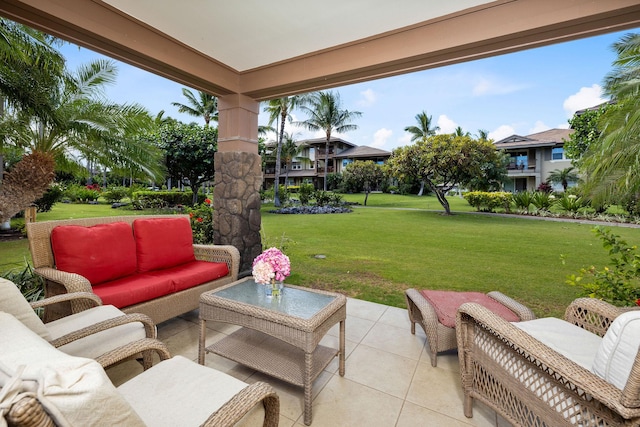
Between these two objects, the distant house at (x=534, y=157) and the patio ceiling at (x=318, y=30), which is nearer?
the patio ceiling at (x=318, y=30)

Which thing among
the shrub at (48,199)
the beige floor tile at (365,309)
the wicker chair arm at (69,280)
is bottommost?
the beige floor tile at (365,309)

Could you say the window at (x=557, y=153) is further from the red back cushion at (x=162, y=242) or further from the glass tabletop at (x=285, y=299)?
the red back cushion at (x=162, y=242)

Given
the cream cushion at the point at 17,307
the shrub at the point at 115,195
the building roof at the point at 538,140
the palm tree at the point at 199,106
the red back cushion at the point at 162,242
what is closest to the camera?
the cream cushion at the point at 17,307

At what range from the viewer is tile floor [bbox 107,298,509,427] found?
1.80m

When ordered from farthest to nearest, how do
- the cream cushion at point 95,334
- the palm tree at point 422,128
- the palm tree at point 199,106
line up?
the palm tree at point 422,128
the palm tree at point 199,106
the cream cushion at point 95,334

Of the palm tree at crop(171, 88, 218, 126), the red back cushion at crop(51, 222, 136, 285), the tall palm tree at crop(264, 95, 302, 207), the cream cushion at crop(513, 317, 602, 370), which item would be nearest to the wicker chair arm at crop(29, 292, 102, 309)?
the red back cushion at crop(51, 222, 136, 285)

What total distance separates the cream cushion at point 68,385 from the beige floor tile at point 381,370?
1.74 metres

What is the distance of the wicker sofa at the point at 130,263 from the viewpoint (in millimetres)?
2369

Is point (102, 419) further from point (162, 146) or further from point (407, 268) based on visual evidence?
point (162, 146)

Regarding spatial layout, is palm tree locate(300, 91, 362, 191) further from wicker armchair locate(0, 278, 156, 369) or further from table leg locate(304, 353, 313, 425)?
table leg locate(304, 353, 313, 425)

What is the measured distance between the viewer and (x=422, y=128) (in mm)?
29312

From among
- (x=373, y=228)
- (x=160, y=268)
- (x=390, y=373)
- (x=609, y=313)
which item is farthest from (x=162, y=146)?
(x=609, y=313)

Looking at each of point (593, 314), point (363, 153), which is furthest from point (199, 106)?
point (593, 314)

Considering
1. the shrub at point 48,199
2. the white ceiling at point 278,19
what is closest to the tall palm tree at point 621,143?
the white ceiling at point 278,19
